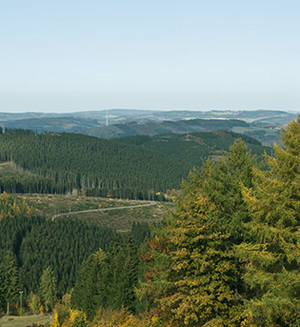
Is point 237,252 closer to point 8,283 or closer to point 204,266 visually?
point 204,266

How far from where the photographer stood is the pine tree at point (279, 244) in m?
31.2

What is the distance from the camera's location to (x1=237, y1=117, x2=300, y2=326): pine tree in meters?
31.2

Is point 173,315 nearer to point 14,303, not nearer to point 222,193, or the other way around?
point 222,193

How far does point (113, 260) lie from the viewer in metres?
95.0

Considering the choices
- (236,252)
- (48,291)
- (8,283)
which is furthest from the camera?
(48,291)

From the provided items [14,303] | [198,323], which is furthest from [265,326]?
[14,303]

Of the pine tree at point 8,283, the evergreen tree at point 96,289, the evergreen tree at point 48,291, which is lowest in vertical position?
the evergreen tree at point 48,291

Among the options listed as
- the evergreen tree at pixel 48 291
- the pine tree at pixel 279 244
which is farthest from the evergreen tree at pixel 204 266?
the evergreen tree at pixel 48 291

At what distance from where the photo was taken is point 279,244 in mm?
32312

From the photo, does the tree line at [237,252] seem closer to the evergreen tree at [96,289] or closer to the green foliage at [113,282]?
the green foliage at [113,282]

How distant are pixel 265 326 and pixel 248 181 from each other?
1565 centimetres

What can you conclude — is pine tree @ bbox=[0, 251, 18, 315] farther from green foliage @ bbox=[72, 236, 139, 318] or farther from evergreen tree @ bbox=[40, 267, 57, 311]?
green foliage @ bbox=[72, 236, 139, 318]

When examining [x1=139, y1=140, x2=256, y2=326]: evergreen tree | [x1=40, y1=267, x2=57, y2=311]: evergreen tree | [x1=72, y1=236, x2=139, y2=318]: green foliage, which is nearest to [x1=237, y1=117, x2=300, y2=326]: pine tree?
[x1=139, y1=140, x2=256, y2=326]: evergreen tree

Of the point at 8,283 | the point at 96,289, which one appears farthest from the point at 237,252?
the point at 8,283
